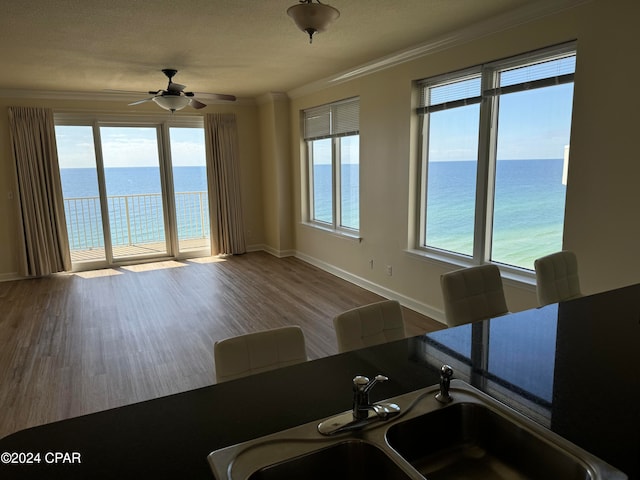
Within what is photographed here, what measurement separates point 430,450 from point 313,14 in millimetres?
2096

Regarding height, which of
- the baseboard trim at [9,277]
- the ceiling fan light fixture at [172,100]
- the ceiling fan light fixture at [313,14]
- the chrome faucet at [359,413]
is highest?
the ceiling fan light fixture at [313,14]

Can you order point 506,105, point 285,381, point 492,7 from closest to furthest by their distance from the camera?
point 285,381
point 492,7
point 506,105

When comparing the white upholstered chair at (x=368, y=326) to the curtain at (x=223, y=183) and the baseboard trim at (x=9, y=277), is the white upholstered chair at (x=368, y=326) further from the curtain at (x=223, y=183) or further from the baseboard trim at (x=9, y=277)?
the baseboard trim at (x=9, y=277)

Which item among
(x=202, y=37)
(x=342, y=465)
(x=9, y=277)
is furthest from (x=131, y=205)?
(x=342, y=465)

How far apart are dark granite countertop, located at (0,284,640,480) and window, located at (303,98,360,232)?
13.0ft

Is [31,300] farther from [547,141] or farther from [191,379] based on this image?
[547,141]

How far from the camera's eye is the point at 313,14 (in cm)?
223

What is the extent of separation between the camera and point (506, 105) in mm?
3430

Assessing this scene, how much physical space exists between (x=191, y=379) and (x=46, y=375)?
112 cm

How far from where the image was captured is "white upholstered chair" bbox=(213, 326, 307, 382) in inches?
56.2

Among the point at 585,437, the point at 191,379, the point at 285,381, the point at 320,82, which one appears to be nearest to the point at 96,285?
the point at 191,379

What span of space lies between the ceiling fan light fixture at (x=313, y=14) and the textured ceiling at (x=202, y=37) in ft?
2.09

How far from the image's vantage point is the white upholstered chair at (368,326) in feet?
5.29

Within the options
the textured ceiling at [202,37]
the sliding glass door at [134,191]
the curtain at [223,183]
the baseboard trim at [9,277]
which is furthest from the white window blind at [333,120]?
the baseboard trim at [9,277]
